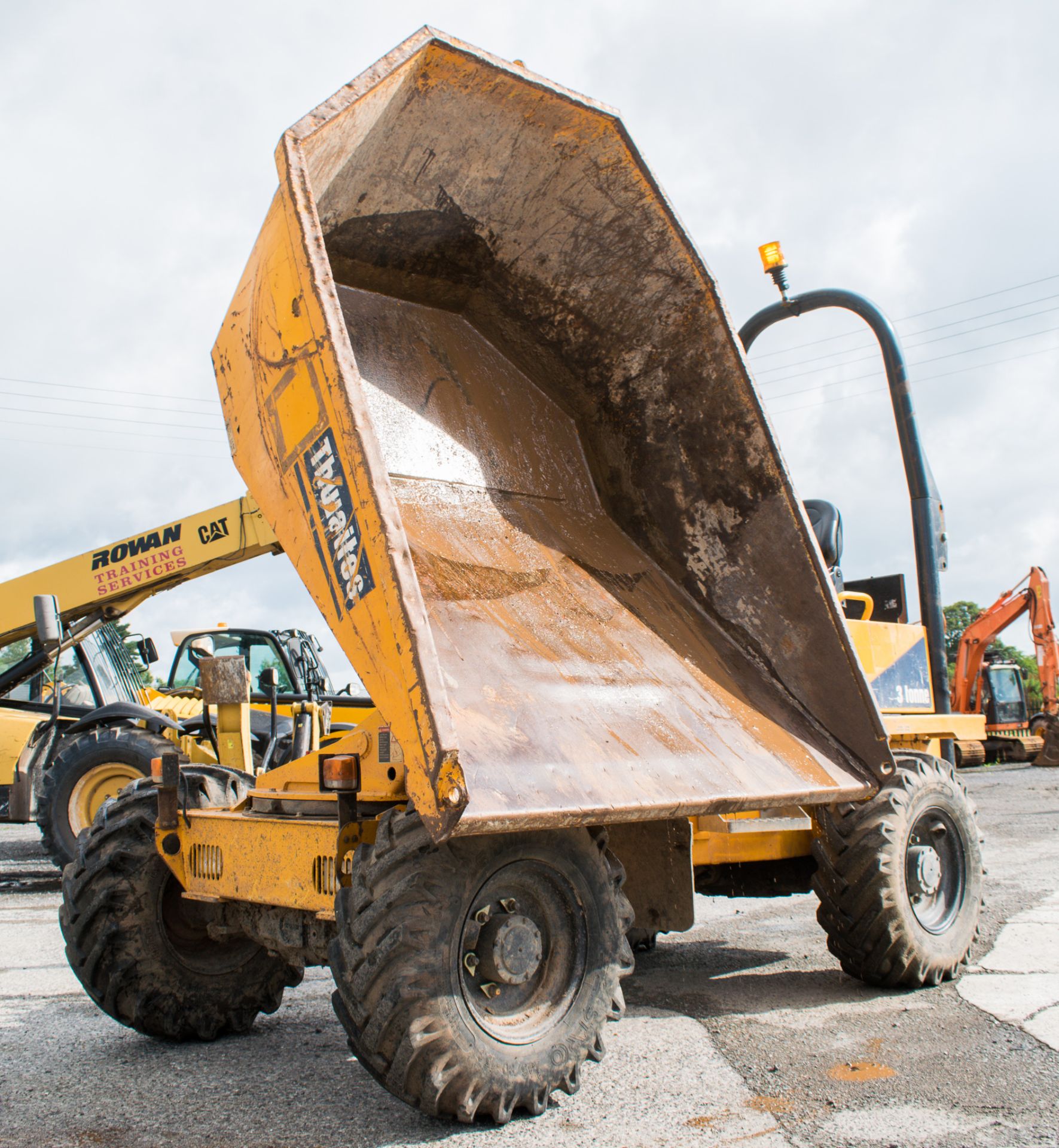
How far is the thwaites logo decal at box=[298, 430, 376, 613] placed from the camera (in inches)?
103

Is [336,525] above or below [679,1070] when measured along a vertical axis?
above

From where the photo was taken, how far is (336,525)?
107 inches

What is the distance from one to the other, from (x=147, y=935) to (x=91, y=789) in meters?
5.05

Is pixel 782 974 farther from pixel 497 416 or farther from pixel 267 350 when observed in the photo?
pixel 267 350

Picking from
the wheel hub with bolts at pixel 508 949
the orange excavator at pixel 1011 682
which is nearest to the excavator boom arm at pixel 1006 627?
the orange excavator at pixel 1011 682

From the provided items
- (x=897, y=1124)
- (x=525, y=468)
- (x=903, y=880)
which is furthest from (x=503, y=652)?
(x=903, y=880)

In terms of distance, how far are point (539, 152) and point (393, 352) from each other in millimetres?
944

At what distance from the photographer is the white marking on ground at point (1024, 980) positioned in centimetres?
370

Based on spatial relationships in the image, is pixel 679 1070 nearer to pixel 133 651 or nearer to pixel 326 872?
pixel 326 872

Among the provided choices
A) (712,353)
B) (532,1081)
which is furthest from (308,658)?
(532,1081)

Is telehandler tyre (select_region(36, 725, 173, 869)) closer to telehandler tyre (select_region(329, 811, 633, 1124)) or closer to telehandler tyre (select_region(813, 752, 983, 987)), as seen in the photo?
telehandler tyre (select_region(813, 752, 983, 987))

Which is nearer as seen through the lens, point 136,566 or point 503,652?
point 503,652

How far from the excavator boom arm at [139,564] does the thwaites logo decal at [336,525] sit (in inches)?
269

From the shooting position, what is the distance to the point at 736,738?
332 centimetres
